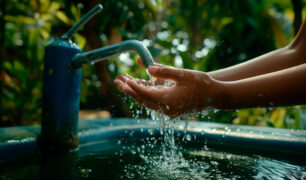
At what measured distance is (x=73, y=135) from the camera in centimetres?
109

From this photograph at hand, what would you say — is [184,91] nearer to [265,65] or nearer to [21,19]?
[265,65]

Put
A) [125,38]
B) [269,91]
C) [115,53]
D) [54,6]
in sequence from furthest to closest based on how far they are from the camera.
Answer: [54,6] < [125,38] < [115,53] < [269,91]

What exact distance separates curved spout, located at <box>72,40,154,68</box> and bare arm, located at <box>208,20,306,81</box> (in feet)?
1.67

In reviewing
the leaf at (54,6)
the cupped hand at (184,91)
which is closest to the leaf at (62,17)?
the leaf at (54,6)

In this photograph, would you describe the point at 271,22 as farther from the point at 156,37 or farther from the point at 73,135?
the point at 73,135

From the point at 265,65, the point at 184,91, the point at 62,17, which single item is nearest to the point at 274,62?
the point at 265,65

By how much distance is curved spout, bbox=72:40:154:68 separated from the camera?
2.84 feet

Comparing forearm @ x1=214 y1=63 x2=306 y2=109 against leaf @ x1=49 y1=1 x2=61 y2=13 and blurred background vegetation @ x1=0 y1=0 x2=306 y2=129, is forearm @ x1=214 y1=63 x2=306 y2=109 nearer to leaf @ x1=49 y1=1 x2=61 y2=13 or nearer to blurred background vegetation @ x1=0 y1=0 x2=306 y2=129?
blurred background vegetation @ x1=0 y1=0 x2=306 y2=129

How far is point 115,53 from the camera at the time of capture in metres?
0.94

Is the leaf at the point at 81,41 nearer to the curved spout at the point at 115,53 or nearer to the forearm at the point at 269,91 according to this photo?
the curved spout at the point at 115,53

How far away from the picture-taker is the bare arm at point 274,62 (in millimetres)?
1135

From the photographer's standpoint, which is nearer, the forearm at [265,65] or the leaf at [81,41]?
the forearm at [265,65]

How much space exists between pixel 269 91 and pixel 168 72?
35 cm

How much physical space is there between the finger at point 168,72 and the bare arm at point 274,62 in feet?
1.66
